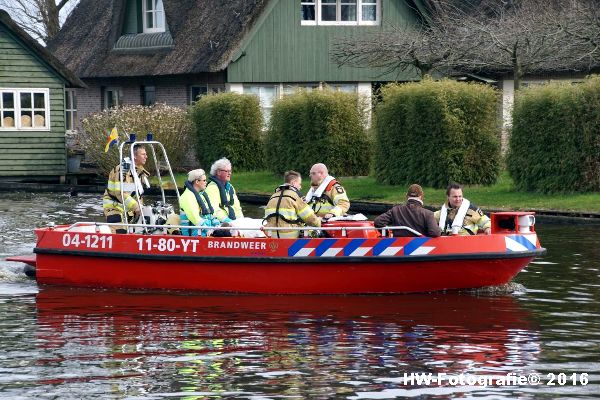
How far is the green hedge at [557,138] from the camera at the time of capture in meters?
28.2

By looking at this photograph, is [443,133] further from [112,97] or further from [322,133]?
[112,97]

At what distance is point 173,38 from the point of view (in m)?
43.2

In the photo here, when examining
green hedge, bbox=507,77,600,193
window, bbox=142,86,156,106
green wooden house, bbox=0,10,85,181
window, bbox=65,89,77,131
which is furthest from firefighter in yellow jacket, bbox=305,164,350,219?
window, bbox=65,89,77,131

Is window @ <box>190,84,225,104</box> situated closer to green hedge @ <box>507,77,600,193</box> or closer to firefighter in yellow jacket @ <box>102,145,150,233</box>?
green hedge @ <box>507,77,600,193</box>

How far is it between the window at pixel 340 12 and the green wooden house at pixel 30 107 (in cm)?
758

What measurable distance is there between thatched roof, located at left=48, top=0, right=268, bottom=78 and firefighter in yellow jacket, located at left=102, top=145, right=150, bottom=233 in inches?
828

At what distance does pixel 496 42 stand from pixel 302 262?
1815cm

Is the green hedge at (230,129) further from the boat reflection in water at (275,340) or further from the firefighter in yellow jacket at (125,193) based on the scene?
the boat reflection in water at (275,340)

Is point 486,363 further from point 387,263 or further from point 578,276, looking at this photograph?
point 578,276

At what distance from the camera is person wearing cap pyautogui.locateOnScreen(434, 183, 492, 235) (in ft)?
58.2

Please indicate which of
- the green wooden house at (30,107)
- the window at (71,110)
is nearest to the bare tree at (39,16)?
the window at (71,110)

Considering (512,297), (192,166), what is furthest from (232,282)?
(192,166)

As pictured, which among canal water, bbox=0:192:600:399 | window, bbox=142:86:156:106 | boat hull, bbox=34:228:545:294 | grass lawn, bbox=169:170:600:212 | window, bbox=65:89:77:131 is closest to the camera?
canal water, bbox=0:192:600:399

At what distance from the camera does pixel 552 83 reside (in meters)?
29.5
